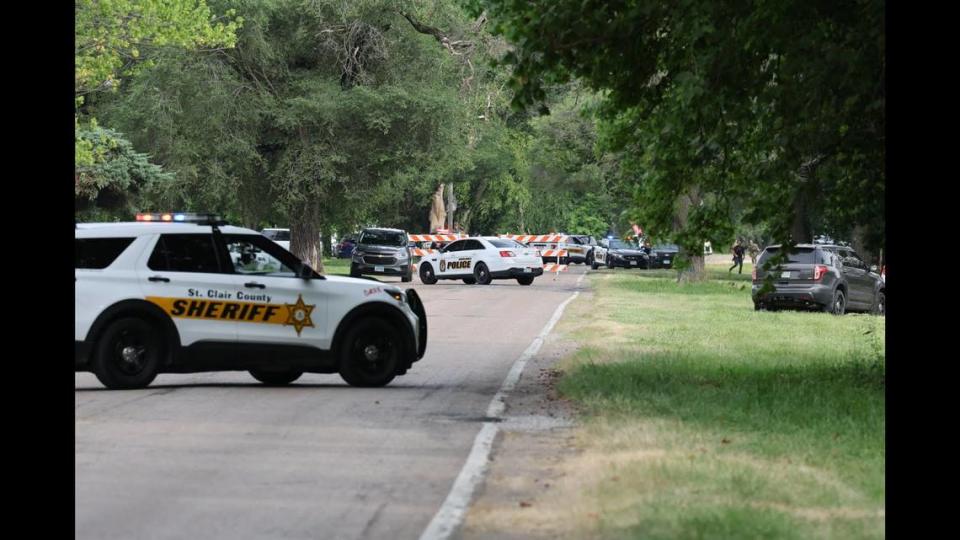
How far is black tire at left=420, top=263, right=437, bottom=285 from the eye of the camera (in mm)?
51000

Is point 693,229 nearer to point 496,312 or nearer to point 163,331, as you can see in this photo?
point 163,331

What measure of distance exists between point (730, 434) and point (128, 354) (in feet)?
21.0

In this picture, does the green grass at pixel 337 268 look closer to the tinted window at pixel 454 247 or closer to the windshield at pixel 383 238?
the windshield at pixel 383 238

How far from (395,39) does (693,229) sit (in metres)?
33.1

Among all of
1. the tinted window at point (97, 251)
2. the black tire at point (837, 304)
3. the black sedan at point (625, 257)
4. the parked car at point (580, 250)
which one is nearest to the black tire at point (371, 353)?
the tinted window at point (97, 251)

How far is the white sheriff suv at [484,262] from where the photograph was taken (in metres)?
49.3

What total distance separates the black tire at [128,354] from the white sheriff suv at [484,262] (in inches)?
1348

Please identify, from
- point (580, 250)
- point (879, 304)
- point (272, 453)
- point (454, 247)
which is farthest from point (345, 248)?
point (272, 453)

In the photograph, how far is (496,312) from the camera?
32062 millimetres

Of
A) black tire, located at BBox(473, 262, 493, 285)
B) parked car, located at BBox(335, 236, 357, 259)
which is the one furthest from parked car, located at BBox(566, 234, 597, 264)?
black tire, located at BBox(473, 262, 493, 285)

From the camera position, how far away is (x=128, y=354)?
1516 centimetres

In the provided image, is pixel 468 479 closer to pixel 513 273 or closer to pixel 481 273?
pixel 513 273

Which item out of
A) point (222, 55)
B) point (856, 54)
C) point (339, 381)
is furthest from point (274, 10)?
point (856, 54)
